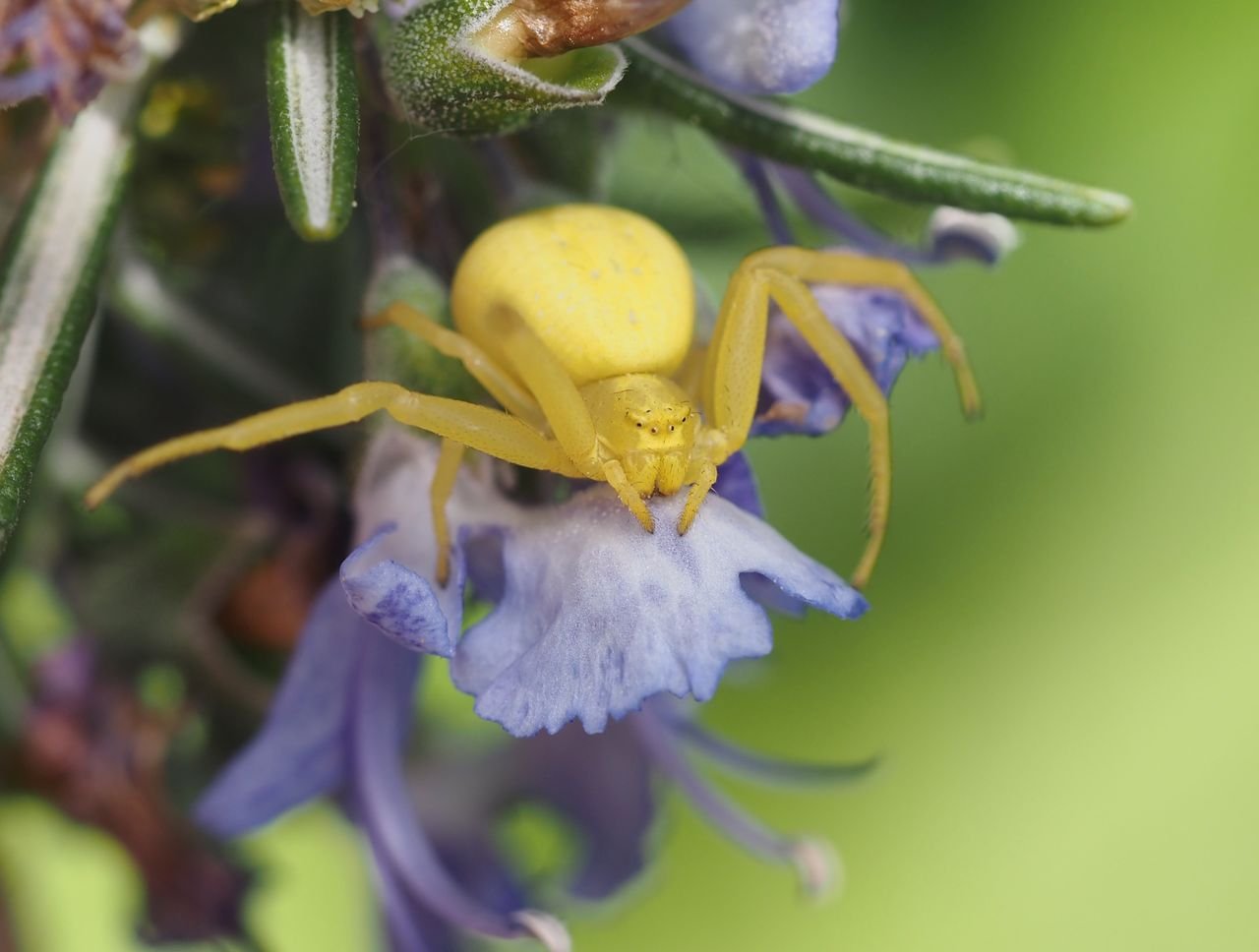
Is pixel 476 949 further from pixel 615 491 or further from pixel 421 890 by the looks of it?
pixel 615 491

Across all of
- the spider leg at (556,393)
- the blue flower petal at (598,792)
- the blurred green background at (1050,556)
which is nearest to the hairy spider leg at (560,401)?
the spider leg at (556,393)

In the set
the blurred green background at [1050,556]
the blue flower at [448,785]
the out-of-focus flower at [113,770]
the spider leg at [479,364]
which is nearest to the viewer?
the spider leg at [479,364]

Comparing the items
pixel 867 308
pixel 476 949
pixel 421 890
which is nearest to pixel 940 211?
pixel 867 308

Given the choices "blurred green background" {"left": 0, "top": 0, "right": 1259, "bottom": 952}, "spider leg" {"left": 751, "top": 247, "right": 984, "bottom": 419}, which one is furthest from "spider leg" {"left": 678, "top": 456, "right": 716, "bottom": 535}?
"blurred green background" {"left": 0, "top": 0, "right": 1259, "bottom": 952}

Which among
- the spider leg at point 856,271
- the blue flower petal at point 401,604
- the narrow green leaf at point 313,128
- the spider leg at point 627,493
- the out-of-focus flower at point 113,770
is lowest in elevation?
the out-of-focus flower at point 113,770

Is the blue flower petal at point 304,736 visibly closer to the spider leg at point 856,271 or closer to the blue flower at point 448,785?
the blue flower at point 448,785

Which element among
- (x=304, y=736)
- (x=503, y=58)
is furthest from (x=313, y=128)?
(x=304, y=736)
